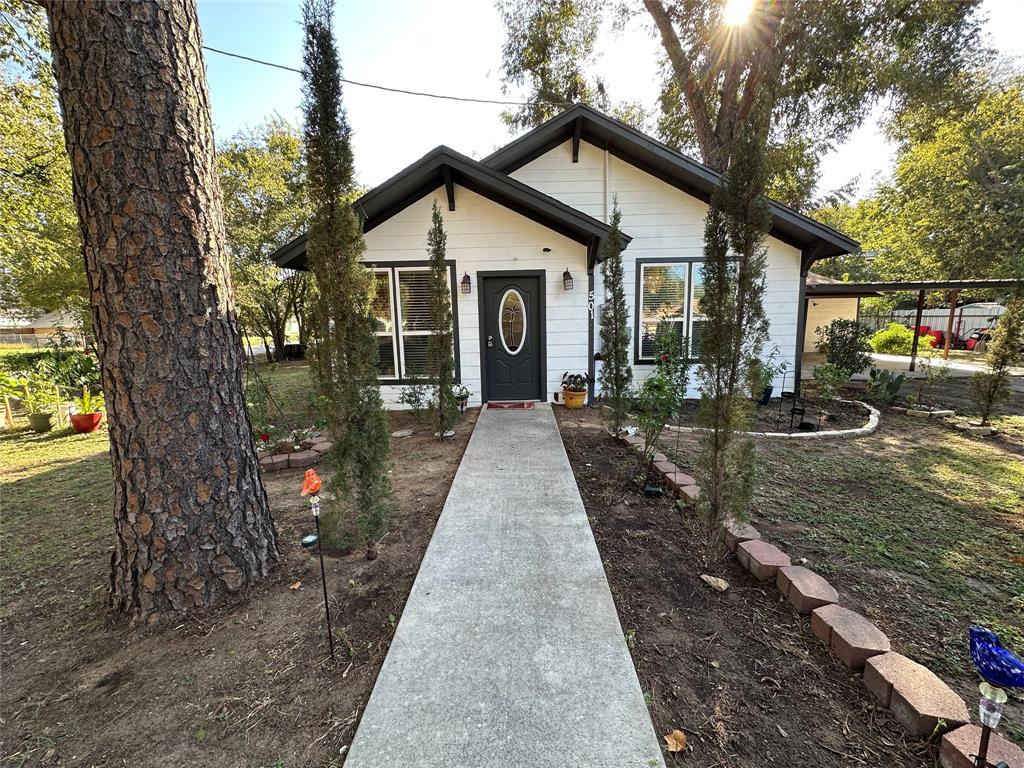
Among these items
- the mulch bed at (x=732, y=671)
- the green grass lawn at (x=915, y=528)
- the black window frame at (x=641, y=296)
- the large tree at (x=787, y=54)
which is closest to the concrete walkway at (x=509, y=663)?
the mulch bed at (x=732, y=671)

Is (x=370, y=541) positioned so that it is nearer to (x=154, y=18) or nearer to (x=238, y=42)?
(x=154, y=18)

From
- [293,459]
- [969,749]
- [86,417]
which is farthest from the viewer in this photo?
[86,417]

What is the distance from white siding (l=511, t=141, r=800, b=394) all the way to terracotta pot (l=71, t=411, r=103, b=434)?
25.1ft

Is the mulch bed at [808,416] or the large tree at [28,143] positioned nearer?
the mulch bed at [808,416]

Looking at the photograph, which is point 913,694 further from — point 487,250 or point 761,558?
point 487,250

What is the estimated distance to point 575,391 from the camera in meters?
6.84

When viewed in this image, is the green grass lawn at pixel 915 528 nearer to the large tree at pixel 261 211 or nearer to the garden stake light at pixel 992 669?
the garden stake light at pixel 992 669

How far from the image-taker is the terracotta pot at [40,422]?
629 centimetres

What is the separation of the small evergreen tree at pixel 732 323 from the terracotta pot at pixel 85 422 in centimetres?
844

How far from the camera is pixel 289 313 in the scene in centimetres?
1769

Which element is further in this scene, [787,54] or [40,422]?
[787,54]

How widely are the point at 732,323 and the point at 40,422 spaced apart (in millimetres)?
9333

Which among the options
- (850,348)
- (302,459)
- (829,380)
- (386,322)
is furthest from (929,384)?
(302,459)


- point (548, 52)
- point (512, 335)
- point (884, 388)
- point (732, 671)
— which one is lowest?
point (732, 671)
